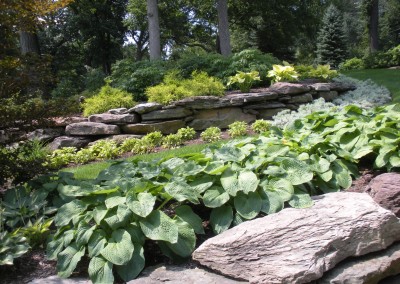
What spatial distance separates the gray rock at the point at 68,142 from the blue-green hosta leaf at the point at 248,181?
503 cm

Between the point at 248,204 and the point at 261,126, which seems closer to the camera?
the point at 248,204

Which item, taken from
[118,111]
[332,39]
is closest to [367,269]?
[118,111]

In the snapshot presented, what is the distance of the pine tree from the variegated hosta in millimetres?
20375

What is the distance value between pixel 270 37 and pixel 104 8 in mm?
9381

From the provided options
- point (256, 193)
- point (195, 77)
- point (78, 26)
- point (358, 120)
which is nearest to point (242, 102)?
point (195, 77)

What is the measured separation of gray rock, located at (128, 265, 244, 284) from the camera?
106 inches

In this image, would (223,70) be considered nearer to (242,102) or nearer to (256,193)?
(242,102)

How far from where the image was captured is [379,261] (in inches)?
113

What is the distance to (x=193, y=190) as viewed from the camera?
3.16 metres

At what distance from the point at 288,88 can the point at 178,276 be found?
6.60 metres

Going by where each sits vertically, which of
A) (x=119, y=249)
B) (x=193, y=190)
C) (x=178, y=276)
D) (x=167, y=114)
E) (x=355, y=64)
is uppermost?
(x=355, y=64)

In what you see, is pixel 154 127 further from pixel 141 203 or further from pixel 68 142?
pixel 141 203

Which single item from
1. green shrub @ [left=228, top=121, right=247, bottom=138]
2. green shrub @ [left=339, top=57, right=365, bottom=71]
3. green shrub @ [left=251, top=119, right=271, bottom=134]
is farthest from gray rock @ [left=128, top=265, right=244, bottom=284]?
green shrub @ [left=339, top=57, right=365, bottom=71]

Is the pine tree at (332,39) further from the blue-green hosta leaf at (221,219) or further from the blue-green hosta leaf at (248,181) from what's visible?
the blue-green hosta leaf at (221,219)
